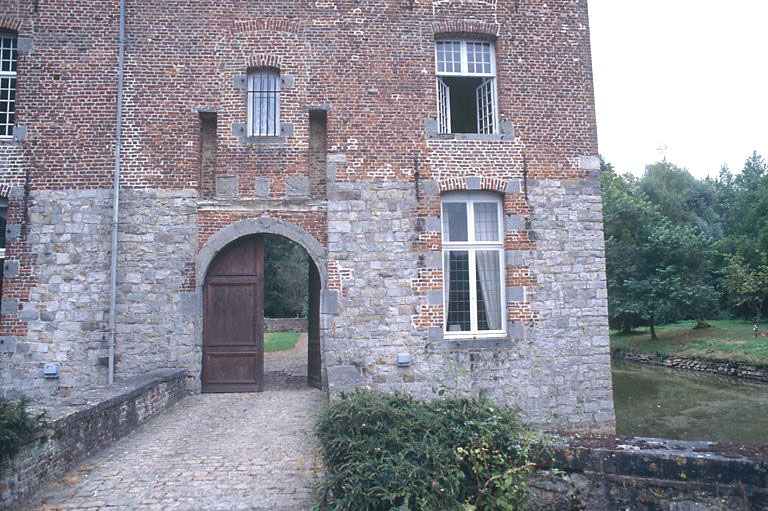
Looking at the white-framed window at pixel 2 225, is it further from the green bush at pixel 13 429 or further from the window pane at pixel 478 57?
the window pane at pixel 478 57

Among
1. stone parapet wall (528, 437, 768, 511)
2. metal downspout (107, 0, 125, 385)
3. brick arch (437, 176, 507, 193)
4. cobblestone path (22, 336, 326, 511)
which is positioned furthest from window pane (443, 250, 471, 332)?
metal downspout (107, 0, 125, 385)

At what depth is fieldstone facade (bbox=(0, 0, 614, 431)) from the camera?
29.0 ft

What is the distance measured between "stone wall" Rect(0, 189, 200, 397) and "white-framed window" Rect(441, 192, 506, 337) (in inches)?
179

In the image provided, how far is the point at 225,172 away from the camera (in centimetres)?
923

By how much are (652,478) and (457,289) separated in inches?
221

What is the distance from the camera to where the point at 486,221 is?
9648 millimetres

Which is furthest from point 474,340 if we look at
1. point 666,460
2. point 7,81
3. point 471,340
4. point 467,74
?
point 7,81

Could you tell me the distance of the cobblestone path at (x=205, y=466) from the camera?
472 centimetres

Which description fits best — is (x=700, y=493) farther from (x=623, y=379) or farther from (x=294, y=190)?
(x=623, y=379)

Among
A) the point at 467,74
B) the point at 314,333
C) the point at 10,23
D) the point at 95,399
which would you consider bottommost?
the point at 95,399

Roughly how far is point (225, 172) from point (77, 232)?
2.71 meters

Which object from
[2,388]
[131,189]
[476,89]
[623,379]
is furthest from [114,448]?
[623,379]

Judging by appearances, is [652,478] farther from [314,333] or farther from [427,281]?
[314,333]

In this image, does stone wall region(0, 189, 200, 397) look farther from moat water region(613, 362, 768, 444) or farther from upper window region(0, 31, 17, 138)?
moat water region(613, 362, 768, 444)
